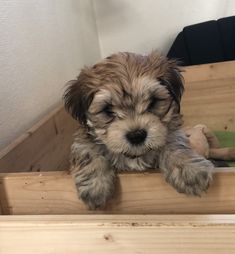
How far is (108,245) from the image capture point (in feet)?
2.92

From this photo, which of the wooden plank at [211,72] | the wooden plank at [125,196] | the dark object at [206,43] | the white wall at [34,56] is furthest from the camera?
the dark object at [206,43]

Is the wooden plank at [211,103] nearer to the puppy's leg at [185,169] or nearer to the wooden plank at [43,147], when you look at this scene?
the wooden plank at [43,147]

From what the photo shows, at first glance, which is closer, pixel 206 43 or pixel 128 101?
pixel 128 101

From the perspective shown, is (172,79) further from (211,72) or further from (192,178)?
(211,72)

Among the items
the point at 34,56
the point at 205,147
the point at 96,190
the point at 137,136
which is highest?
the point at 34,56

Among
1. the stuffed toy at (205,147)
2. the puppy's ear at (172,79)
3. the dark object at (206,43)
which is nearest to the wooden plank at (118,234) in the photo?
the puppy's ear at (172,79)

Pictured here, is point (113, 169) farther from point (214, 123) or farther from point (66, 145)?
point (214, 123)

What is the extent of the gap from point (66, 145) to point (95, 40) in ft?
3.54

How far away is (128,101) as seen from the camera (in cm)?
105

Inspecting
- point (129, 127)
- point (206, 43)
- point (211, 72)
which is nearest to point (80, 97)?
point (129, 127)

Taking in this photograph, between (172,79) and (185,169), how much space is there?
1.11 feet

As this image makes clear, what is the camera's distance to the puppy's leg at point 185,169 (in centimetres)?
91

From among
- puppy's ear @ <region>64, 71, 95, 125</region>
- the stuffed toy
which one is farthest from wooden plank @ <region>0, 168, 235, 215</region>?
the stuffed toy

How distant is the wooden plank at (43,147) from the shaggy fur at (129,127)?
0.28m
